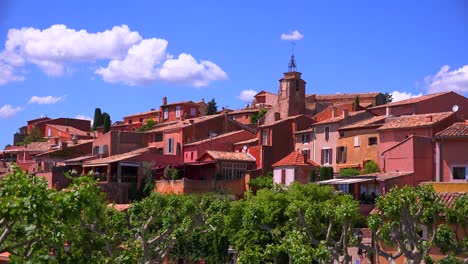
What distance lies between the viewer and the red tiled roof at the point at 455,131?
48188mm

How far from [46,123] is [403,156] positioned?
73.1m

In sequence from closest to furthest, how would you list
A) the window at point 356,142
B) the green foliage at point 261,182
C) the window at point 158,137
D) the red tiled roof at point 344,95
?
the window at point 356,142, the green foliage at point 261,182, the window at point 158,137, the red tiled roof at point 344,95

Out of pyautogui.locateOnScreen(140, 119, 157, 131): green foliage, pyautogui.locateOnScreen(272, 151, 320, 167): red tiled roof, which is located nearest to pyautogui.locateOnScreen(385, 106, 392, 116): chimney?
pyautogui.locateOnScreen(272, 151, 320, 167): red tiled roof

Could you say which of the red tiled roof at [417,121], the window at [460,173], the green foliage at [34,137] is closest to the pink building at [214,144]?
the red tiled roof at [417,121]

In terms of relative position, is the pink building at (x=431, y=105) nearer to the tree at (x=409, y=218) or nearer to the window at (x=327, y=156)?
the window at (x=327, y=156)

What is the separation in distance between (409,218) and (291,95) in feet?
175

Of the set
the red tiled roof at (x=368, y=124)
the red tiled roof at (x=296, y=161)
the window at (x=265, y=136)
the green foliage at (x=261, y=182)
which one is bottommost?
the green foliage at (x=261, y=182)

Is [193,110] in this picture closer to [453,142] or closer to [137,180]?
[137,180]

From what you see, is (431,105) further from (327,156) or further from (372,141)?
(327,156)

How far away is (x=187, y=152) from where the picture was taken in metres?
73.1

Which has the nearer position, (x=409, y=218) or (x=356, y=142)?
(x=409, y=218)

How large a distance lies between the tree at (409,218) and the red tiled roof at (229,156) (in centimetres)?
3750

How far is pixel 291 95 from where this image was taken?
80.1 metres

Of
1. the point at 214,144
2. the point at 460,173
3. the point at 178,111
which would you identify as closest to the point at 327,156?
the point at 214,144
